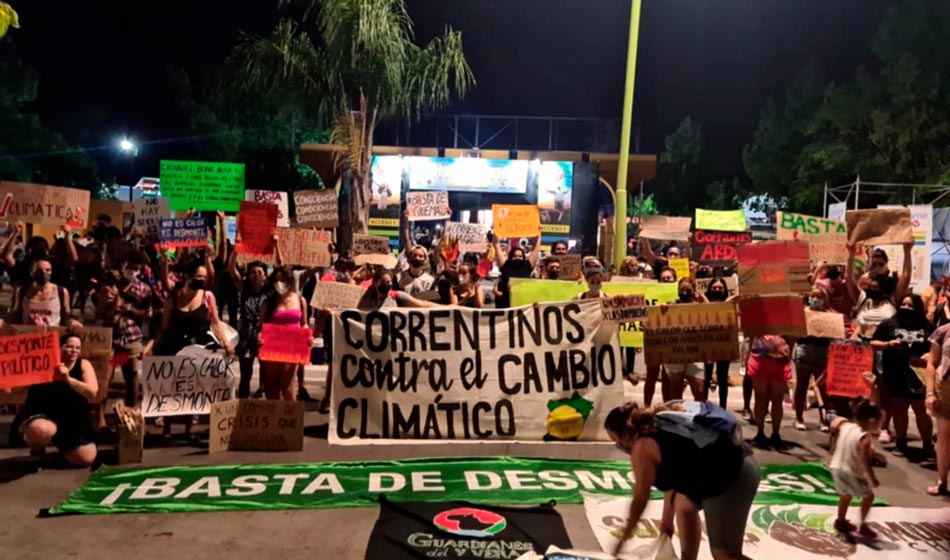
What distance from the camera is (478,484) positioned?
252 inches

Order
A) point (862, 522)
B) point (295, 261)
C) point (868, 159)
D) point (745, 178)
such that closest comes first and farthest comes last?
point (862, 522)
point (295, 261)
point (868, 159)
point (745, 178)

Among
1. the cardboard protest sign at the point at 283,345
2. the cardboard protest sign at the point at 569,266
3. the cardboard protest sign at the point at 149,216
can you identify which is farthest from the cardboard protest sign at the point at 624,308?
the cardboard protest sign at the point at 149,216

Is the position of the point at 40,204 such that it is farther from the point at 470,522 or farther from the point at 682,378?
the point at 682,378

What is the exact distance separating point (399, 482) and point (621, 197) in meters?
7.25

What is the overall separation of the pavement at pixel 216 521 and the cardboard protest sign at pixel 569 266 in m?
3.33

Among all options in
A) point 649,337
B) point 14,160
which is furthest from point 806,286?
point 14,160

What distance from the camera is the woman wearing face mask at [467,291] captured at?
9.06 metres

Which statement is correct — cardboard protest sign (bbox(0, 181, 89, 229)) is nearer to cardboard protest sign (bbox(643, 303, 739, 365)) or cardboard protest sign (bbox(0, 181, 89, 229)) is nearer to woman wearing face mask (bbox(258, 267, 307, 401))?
woman wearing face mask (bbox(258, 267, 307, 401))

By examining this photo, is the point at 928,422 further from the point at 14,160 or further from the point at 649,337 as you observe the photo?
the point at 14,160

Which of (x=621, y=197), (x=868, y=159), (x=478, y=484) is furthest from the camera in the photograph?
(x=868, y=159)

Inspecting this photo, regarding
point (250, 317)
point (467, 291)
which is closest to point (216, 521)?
point (250, 317)

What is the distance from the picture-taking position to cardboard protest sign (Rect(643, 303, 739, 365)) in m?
7.44

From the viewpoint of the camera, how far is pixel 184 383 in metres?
7.54

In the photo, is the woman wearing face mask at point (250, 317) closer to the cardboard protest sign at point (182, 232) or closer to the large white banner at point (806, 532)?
the cardboard protest sign at point (182, 232)
